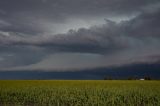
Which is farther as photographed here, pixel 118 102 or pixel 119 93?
pixel 119 93

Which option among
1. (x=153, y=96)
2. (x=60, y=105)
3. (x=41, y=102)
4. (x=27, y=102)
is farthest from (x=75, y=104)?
(x=153, y=96)

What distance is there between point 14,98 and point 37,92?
2824 millimetres

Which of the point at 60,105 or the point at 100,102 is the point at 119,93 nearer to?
the point at 100,102

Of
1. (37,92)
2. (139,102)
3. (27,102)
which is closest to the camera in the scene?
(139,102)

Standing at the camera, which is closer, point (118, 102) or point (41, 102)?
point (118, 102)

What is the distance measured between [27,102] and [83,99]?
4962 mm

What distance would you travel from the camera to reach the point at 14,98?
1024 inches

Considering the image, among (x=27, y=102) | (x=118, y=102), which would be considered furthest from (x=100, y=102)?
(x=27, y=102)

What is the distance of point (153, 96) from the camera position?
993 inches

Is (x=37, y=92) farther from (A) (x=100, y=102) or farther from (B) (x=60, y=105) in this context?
(A) (x=100, y=102)

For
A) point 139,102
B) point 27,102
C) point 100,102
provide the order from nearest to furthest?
point 100,102
point 139,102
point 27,102

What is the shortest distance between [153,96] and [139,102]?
199 cm

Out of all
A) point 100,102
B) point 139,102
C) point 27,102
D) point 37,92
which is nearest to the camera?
point 100,102

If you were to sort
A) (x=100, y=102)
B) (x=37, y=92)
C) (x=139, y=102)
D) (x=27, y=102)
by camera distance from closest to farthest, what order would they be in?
1. (x=100, y=102)
2. (x=139, y=102)
3. (x=27, y=102)
4. (x=37, y=92)
